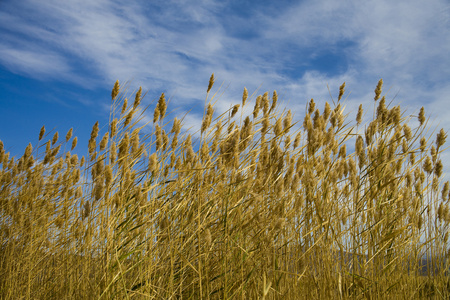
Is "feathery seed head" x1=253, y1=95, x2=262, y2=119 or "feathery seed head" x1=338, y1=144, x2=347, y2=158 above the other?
"feathery seed head" x1=253, y1=95, x2=262, y2=119

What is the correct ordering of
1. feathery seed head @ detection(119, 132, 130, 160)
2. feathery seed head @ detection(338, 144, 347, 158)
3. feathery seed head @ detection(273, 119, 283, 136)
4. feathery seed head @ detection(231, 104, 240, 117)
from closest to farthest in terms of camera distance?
feathery seed head @ detection(119, 132, 130, 160)
feathery seed head @ detection(273, 119, 283, 136)
feathery seed head @ detection(231, 104, 240, 117)
feathery seed head @ detection(338, 144, 347, 158)

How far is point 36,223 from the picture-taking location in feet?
10.3

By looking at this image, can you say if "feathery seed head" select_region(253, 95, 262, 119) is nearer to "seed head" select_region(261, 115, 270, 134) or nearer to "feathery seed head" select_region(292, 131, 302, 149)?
"seed head" select_region(261, 115, 270, 134)

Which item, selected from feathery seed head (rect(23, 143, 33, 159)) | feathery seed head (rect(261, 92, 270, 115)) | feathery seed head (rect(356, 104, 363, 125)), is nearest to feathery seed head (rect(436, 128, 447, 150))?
feathery seed head (rect(356, 104, 363, 125))

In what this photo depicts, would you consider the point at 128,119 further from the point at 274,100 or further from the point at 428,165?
the point at 428,165

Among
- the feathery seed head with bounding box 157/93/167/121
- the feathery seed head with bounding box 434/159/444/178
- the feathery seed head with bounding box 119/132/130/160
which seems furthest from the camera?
the feathery seed head with bounding box 434/159/444/178

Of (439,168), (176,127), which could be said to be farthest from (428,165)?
(176,127)

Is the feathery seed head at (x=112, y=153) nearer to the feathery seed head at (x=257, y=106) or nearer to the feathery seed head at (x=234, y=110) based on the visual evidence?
the feathery seed head at (x=234, y=110)

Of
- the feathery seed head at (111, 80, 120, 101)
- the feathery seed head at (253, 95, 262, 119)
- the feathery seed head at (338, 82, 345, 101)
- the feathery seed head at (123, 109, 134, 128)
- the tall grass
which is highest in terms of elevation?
the feathery seed head at (338, 82, 345, 101)

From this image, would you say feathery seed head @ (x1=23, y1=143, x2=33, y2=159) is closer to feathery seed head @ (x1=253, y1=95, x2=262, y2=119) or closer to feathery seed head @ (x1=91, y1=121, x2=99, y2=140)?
feathery seed head @ (x1=91, y1=121, x2=99, y2=140)

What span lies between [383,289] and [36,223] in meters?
2.76

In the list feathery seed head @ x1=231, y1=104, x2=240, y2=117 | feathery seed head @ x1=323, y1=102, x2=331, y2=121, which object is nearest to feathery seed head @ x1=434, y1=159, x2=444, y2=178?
feathery seed head @ x1=323, y1=102, x2=331, y2=121

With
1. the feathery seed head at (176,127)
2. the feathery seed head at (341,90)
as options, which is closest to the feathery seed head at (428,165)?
the feathery seed head at (341,90)

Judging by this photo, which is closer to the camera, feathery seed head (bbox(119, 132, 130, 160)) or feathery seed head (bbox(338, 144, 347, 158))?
feathery seed head (bbox(119, 132, 130, 160))
